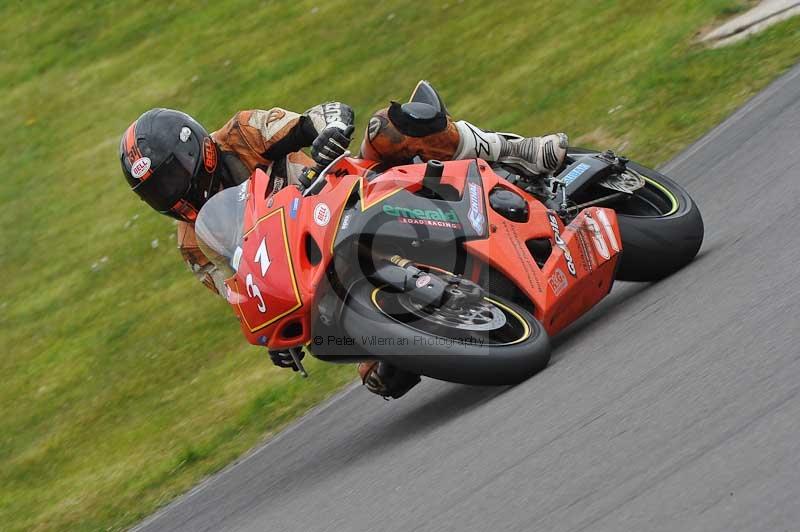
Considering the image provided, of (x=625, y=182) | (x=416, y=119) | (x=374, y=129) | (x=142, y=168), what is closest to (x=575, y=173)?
(x=625, y=182)

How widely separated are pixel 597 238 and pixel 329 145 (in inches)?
52.8

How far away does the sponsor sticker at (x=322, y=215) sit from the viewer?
17.8ft

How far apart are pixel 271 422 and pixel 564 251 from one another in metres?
2.62

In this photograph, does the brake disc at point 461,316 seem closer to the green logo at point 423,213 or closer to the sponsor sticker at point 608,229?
the green logo at point 423,213

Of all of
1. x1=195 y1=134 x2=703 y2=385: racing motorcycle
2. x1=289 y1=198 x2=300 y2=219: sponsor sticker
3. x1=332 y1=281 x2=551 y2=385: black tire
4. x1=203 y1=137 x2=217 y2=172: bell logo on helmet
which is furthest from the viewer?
x1=203 y1=137 x2=217 y2=172: bell logo on helmet

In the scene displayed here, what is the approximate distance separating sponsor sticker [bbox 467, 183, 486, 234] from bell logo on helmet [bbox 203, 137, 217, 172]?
157 cm

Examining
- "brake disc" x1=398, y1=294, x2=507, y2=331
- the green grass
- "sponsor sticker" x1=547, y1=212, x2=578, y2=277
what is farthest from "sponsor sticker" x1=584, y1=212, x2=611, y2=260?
the green grass

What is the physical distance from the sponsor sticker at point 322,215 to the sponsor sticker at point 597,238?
1335mm

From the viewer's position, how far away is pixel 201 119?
16547 millimetres

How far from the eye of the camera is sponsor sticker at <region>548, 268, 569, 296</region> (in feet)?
18.8

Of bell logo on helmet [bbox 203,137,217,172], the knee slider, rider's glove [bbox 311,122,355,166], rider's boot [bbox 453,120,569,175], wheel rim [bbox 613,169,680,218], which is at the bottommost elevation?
wheel rim [bbox 613,169,680,218]

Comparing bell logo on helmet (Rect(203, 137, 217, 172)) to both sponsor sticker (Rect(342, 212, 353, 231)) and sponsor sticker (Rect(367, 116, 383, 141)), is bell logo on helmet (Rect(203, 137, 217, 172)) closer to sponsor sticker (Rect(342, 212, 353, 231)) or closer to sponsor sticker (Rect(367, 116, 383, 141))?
sponsor sticker (Rect(367, 116, 383, 141))

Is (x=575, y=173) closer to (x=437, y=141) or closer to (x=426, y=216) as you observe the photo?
(x=437, y=141)

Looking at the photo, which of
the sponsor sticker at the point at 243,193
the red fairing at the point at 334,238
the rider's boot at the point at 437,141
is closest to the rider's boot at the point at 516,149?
the rider's boot at the point at 437,141
